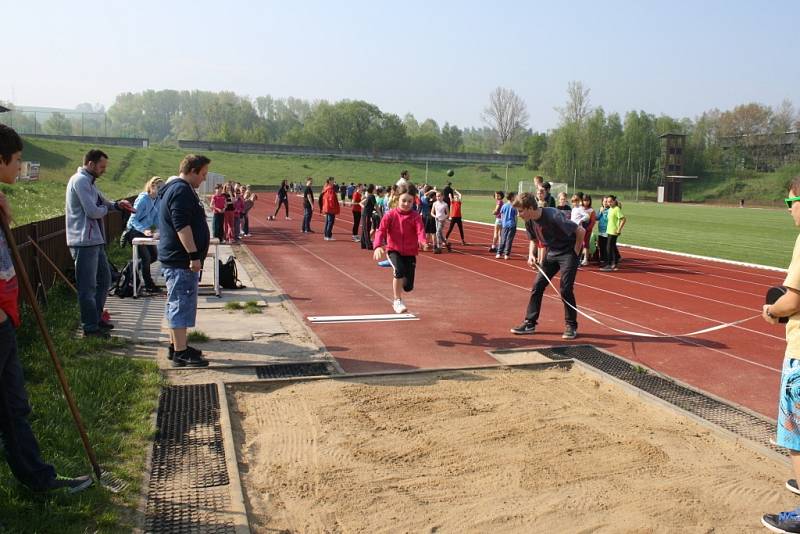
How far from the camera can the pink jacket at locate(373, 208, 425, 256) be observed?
8828 millimetres

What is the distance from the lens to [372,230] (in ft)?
68.1

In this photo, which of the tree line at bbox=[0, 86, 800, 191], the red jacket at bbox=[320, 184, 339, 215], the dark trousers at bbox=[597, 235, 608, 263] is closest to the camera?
the dark trousers at bbox=[597, 235, 608, 263]

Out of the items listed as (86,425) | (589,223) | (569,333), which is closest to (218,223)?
(589,223)

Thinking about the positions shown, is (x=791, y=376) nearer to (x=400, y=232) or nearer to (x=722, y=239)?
(x=400, y=232)

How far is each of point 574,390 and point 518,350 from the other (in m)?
1.52

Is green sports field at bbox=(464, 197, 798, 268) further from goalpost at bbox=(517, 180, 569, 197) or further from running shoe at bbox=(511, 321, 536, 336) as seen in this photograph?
running shoe at bbox=(511, 321, 536, 336)

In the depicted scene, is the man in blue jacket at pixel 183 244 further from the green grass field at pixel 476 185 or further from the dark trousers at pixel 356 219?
the green grass field at pixel 476 185

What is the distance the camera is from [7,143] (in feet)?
12.3

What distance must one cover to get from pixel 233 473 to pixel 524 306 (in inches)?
290

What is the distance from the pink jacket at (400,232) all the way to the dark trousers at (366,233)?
1021cm

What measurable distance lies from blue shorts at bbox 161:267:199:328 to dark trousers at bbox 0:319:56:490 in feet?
9.41

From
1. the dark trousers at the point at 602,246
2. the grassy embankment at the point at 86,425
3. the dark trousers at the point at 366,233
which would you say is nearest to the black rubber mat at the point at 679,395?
the grassy embankment at the point at 86,425

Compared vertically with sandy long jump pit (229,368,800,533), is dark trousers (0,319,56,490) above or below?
above

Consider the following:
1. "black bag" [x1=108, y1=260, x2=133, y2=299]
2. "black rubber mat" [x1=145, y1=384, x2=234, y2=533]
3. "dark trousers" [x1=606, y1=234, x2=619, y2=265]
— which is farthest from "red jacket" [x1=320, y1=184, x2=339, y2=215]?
"black rubber mat" [x1=145, y1=384, x2=234, y2=533]
